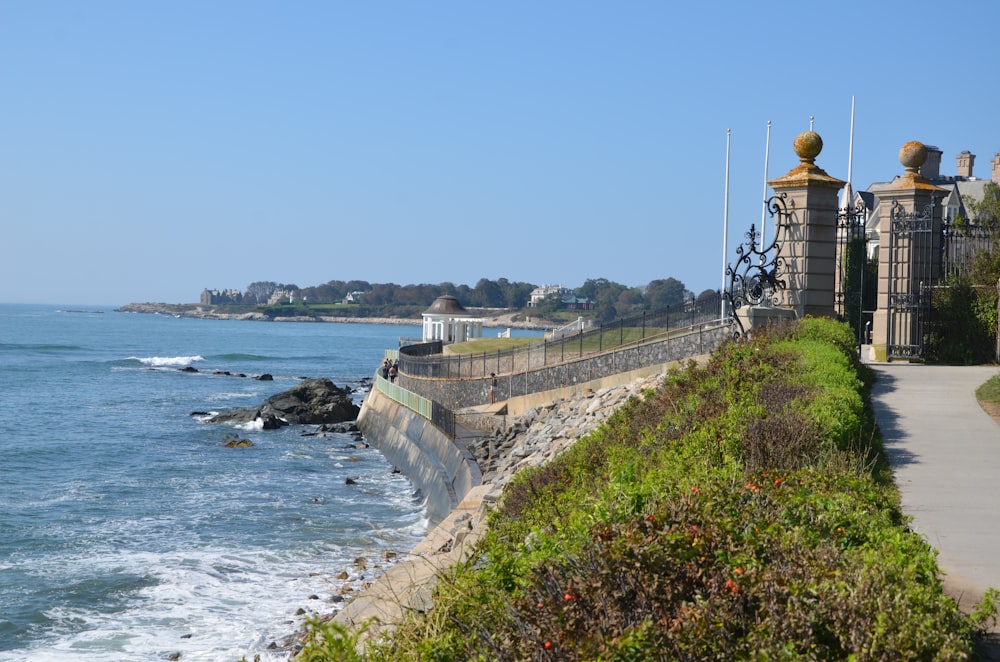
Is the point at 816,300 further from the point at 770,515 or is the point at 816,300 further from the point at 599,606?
the point at 599,606

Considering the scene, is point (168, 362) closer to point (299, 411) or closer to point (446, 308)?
point (446, 308)

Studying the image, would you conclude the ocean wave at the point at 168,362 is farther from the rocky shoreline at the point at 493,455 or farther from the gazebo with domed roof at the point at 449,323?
the rocky shoreline at the point at 493,455

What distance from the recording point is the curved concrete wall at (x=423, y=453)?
914 inches

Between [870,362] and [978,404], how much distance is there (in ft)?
24.3

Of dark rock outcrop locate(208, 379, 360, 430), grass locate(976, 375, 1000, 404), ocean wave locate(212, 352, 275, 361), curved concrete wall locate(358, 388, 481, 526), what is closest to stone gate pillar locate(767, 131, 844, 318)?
grass locate(976, 375, 1000, 404)

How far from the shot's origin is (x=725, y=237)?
36.7 m

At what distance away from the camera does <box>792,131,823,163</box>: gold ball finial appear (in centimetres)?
2278

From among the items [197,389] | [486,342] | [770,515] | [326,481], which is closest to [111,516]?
[326,481]

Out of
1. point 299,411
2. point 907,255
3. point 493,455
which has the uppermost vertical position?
point 907,255

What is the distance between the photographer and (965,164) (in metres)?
57.8

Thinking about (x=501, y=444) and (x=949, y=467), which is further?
(x=501, y=444)

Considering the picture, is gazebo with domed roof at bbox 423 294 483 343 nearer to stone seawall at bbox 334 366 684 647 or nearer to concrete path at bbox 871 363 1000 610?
stone seawall at bbox 334 366 684 647

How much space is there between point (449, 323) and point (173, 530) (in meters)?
43.4

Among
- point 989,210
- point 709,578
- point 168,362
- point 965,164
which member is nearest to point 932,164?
point 965,164
